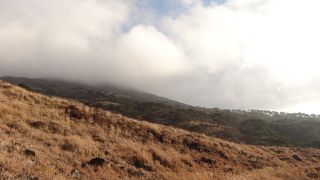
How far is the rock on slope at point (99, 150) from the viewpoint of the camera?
1501cm

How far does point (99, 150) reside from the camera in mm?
20297

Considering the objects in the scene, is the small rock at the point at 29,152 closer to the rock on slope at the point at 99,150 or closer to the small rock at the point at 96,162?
the rock on slope at the point at 99,150

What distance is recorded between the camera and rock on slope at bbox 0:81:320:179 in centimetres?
1501

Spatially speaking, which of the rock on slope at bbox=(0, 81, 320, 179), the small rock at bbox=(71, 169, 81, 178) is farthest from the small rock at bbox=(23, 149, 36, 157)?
the small rock at bbox=(71, 169, 81, 178)

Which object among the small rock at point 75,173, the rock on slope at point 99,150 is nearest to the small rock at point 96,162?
the rock on slope at point 99,150

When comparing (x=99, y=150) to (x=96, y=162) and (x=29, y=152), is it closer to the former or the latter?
(x=96, y=162)

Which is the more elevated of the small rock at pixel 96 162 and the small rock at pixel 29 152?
the small rock at pixel 29 152

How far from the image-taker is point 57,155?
16812 millimetres

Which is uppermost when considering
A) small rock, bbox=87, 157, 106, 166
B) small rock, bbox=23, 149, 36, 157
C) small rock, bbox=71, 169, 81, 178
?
small rock, bbox=23, 149, 36, 157

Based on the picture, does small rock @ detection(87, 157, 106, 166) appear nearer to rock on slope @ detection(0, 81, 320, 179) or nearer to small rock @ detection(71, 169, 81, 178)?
rock on slope @ detection(0, 81, 320, 179)

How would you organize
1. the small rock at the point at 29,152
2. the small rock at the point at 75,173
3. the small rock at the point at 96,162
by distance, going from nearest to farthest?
the small rock at the point at 75,173
the small rock at the point at 29,152
the small rock at the point at 96,162

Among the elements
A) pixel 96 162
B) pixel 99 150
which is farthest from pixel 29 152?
pixel 99 150

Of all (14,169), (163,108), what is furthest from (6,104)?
(163,108)

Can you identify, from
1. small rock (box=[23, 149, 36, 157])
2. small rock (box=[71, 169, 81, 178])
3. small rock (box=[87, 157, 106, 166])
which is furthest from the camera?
small rock (box=[87, 157, 106, 166])
